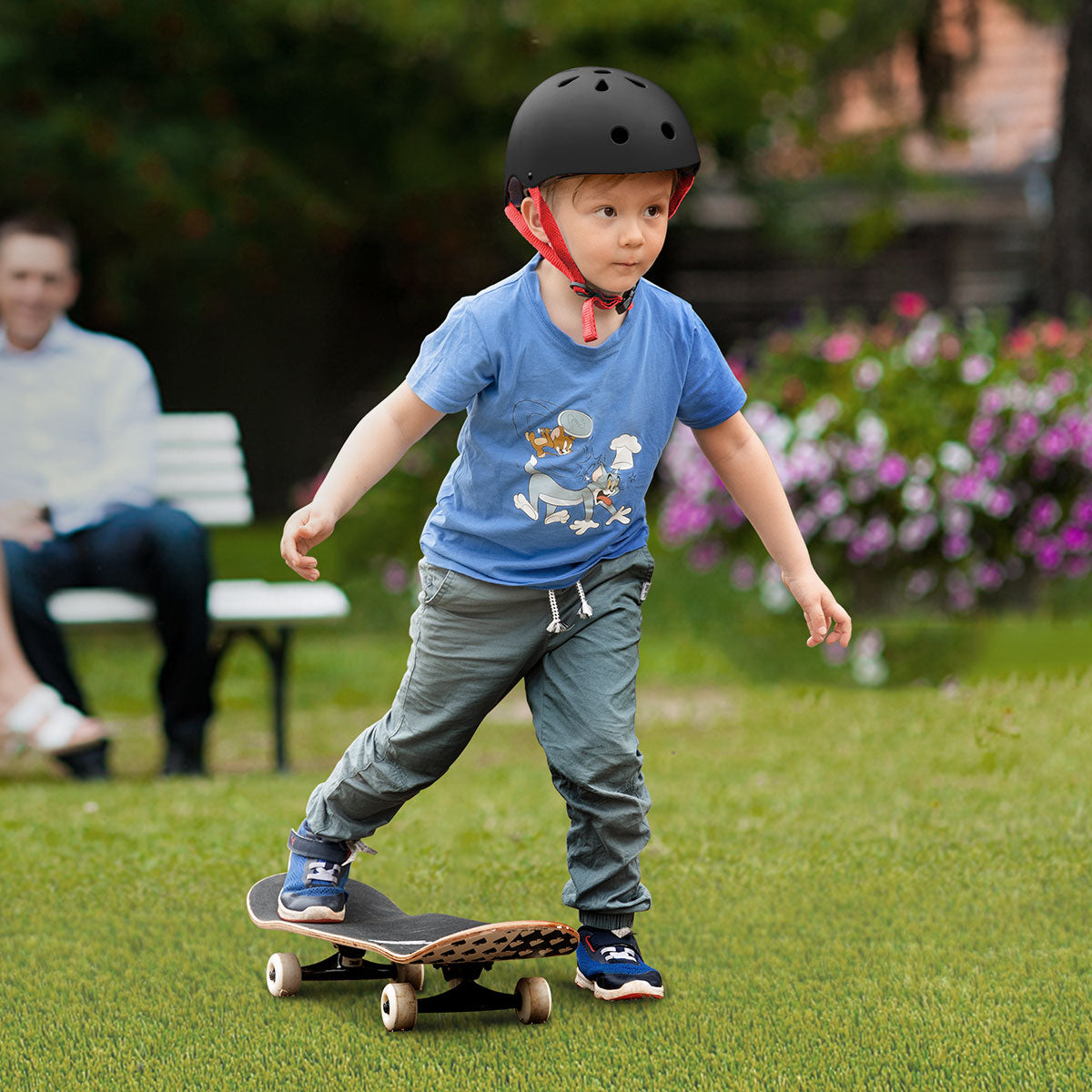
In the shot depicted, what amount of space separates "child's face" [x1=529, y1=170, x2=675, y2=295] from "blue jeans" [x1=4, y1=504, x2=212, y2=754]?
8.27 ft

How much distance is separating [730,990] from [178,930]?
1.18 metres

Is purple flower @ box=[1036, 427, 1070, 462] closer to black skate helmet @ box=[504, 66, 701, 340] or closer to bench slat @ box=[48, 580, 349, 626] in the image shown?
bench slat @ box=[48, 580, 349, 626]

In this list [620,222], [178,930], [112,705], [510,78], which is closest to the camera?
[620,222]

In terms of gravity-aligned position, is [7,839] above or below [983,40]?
below

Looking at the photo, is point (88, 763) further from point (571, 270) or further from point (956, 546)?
point (956, 546)

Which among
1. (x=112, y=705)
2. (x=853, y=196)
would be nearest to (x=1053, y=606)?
(x=112, y=705)

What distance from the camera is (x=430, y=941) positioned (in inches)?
109

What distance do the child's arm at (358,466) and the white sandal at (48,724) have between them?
2100 millimetres

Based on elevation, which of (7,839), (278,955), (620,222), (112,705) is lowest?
(112,705)

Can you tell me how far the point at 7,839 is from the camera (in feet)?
13.1

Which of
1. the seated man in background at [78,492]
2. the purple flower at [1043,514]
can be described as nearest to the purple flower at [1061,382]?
the purple flower at [1043,514]

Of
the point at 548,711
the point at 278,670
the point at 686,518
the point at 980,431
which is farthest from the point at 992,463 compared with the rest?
the point at 548,711

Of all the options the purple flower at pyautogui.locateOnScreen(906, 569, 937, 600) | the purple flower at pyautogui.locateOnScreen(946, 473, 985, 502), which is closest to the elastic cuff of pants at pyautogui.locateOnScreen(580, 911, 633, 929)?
the purple flower at pyautogui.locateOnScreen(946, 473, 985, 502)

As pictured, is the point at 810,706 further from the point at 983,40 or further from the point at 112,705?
the point at 983,40
